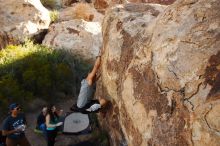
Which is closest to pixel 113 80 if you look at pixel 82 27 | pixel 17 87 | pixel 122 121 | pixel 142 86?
pixel 122 121

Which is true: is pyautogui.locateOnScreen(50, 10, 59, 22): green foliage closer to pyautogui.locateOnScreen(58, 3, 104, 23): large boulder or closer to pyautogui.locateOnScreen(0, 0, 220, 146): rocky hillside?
pyautogui.locateOnScreen(58, 3, 104, 23): large boulder

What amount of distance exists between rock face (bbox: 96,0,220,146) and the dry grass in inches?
393

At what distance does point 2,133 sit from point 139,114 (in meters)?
3.18

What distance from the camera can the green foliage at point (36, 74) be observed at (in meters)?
13.6

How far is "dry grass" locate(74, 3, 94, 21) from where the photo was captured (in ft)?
64.0

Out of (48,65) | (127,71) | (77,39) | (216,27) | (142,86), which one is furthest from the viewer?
(77,39)

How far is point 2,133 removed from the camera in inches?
380

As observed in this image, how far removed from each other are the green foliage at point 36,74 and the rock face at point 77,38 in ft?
1.68

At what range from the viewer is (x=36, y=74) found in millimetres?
14320

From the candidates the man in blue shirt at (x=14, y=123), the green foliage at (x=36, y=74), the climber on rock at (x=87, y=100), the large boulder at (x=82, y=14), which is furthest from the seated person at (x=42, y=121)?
the large boulder at (x=82, y=14)

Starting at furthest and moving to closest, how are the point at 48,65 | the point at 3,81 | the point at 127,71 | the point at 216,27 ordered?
the point at 48,65
the point at 3,81
the point at 127,71
the point at 216,27

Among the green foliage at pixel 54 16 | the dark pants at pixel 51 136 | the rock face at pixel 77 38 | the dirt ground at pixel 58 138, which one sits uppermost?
the green foliage at pixel 54 16

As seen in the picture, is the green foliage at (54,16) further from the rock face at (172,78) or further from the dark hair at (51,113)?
the rock face at (172,78)

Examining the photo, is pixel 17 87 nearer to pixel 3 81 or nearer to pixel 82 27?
pixel 3 81
